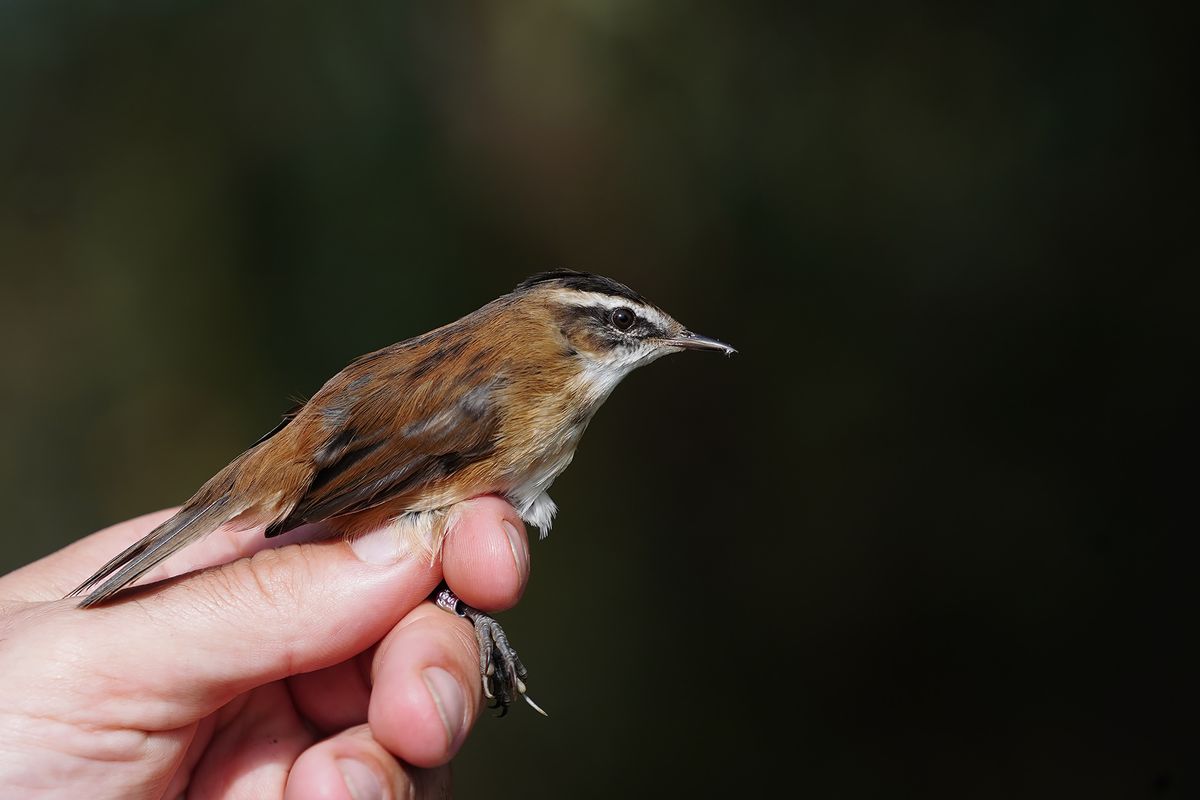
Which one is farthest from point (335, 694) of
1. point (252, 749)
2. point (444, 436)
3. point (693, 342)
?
point (693, 342)

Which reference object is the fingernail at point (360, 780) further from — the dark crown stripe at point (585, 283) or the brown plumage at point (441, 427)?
the dark crown stripe at point (585, 283)

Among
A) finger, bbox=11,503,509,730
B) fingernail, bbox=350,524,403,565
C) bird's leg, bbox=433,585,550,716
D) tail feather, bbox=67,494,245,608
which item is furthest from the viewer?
bird's leg, bbox=433,585,550,716

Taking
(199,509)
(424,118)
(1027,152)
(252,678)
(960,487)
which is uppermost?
(424,118)

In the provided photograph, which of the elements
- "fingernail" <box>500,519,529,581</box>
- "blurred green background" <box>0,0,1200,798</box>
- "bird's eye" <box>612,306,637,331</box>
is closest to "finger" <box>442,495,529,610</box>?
Answer: "fingernail" <box>500,519,529,581</box>

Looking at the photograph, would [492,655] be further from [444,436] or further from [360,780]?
[444,436]

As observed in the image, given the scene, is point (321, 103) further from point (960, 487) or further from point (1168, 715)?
point (1168, 715)

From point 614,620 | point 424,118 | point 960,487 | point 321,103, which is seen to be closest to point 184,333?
point 321,103

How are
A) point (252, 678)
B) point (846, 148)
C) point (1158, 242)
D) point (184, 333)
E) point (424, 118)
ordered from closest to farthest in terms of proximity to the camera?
point (252, 678), point (1158, 242), point (846, 148), point (424, 118), point (184, 333)

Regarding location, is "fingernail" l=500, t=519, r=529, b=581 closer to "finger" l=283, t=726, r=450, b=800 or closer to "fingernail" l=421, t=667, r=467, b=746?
"fingernail" l=421, t=667, r=467, b=746

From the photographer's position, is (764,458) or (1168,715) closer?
(1168,715)
